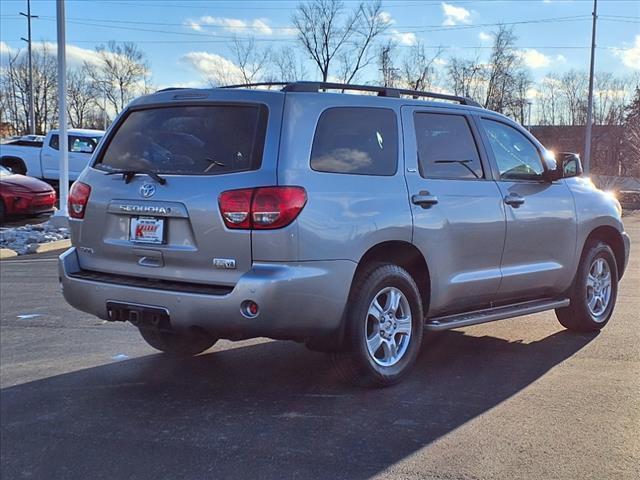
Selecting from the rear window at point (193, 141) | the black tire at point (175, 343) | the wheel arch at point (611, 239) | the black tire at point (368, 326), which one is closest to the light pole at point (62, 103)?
the black tire at point (175, 343)

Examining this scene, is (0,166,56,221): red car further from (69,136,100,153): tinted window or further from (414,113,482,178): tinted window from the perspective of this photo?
(414,113,482,178): tinted window

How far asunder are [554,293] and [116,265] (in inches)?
143

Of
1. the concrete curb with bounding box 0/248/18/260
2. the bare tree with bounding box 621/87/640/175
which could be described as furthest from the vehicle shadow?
the bare tree with bounding box 621/87/640/175

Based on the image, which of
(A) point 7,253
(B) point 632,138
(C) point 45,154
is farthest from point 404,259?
(B) point 632,138

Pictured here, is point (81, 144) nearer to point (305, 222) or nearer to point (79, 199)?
point (79, 199)

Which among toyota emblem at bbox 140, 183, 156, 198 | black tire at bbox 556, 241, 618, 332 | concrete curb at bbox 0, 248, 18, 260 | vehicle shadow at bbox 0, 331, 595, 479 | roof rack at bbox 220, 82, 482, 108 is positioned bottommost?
concrete curb at bbox 0, 248, 18, 260

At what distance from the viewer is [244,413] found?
165 inches

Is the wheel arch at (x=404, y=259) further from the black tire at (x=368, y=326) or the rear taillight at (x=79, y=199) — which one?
the rear taillight at (x=79, y=199)

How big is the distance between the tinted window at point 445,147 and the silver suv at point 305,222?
12 millimetres

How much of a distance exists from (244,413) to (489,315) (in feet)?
6.63

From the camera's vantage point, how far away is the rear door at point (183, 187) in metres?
3.98

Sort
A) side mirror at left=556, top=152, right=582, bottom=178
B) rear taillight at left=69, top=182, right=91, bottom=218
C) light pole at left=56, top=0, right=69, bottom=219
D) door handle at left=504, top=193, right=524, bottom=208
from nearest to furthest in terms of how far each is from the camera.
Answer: rear taillight at left=69, top=182, right=91, bottom=218, door handle at left=504, top=193, right=524, bottom=208, side mirror at left=556, top=152, right=582, bottom=178, light pole at left=56, top=0, right=69, bottom=219

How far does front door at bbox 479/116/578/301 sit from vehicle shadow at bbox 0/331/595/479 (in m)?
0.57

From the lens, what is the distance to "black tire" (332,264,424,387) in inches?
168
